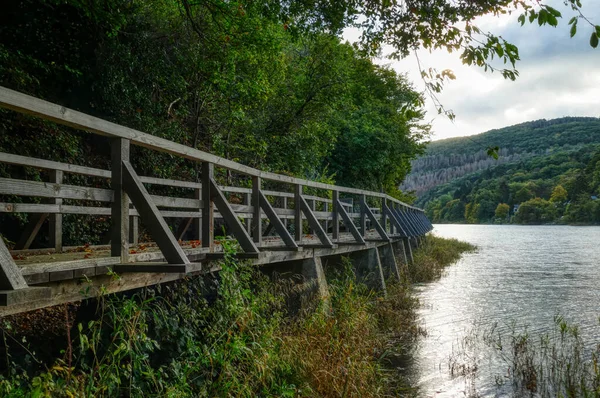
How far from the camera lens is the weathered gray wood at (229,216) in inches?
237

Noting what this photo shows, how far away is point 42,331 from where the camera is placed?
26.0 feet

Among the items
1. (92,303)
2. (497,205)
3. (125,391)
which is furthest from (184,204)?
(497,205)

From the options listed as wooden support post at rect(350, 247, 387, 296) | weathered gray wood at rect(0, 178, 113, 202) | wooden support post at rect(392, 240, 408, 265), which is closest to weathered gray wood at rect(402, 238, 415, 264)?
wooden support post at rect(392, 240, 408, 265)

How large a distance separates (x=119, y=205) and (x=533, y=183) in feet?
389

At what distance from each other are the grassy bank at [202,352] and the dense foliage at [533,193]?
3727 inches

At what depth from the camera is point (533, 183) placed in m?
112

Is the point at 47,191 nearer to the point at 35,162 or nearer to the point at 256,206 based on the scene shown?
the point at 35,162

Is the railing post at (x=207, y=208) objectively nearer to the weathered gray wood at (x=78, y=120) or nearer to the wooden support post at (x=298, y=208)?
the weathered gray wood at (x=78, y=120)

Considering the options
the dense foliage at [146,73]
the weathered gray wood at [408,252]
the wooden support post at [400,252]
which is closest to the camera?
the dense foliage at [146,73]

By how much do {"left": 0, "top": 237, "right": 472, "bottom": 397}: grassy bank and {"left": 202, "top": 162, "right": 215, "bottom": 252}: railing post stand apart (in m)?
0.40

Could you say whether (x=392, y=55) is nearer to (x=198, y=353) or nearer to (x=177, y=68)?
(x=198, y=353)

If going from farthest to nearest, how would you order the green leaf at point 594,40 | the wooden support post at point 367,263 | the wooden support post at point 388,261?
the wooden support post at point 388,261, the wooden support post at point 367,263, the green leaf at point 594,40

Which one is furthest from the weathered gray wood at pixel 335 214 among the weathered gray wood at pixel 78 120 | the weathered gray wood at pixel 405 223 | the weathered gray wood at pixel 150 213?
the weathered gray wood at pixel 405 223

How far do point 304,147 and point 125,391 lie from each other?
15.3 meters
